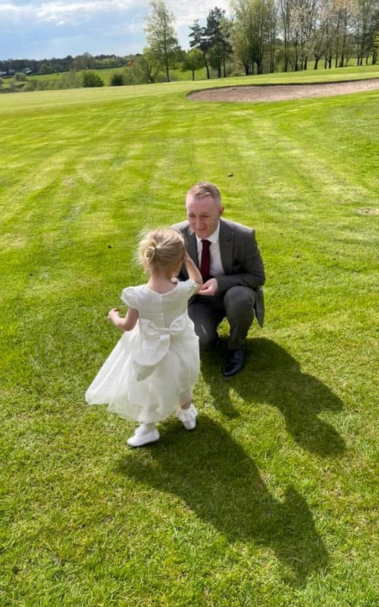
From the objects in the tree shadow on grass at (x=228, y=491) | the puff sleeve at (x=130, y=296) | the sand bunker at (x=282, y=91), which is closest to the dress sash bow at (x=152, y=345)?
the puff sleeve at (x=130, y=296)

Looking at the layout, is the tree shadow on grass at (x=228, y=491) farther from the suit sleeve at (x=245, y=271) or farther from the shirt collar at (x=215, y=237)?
the shirt collar at (x=215, y=237)

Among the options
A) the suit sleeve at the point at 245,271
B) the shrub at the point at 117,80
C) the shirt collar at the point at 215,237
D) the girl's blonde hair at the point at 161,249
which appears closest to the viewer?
the girl's blonde hair at the point at 161,249

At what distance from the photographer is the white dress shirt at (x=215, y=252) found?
3.92 meters

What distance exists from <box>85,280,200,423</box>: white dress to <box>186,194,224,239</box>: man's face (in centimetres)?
85

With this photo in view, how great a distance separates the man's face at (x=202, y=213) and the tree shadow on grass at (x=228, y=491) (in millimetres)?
1544

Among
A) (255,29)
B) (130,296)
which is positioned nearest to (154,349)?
(130,296)

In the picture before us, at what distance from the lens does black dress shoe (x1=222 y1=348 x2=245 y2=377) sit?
3979 mm

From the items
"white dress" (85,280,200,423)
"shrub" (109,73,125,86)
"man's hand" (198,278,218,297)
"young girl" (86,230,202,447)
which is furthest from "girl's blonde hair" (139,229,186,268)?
"shrub" (109,73,125,86)

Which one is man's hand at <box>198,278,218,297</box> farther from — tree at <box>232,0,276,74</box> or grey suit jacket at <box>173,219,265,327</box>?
tree at <box>232,0,276,74</box>

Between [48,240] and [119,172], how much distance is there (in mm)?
4619

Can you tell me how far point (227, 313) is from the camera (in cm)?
401

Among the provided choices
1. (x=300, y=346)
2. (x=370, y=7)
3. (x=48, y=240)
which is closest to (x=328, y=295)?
(x=300, y=346)

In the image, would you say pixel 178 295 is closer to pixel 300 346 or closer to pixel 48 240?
pixel 300 346

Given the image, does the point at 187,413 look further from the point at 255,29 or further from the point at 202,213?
the point at 255,29
